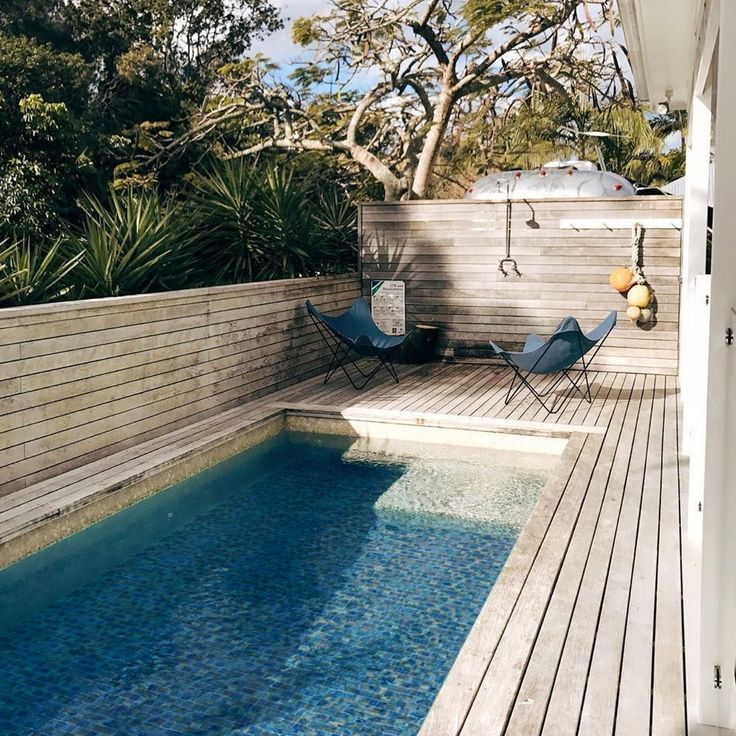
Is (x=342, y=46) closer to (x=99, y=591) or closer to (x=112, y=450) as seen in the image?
(x=112, y=450)

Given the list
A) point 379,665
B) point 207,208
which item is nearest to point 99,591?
point 379,665

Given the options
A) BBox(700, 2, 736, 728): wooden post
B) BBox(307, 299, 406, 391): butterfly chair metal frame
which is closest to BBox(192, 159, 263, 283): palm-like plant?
BBox(307, 299, 406, 391): butterfly chair metal frame

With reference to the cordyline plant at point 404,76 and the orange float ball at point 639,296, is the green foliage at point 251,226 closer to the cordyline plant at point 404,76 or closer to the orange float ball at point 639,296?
the orange float ball at point 639,296

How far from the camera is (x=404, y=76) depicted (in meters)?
13.3

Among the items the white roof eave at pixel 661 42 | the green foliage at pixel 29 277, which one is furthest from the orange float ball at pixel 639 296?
the green foliage at pixel 29 277

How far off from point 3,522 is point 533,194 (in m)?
6.36

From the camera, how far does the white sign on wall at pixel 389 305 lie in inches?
351

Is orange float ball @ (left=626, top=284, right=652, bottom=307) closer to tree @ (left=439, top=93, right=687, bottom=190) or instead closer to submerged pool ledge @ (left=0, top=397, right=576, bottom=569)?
submerged pool ledge @ (left=0, top=397, right=576, bottom=569)

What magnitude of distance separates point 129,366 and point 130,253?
3.37ft

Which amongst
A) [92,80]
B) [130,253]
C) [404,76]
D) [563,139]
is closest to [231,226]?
[130,253]

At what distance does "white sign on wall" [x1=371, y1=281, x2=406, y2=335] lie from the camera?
8.91 m

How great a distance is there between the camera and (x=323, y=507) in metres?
4.87

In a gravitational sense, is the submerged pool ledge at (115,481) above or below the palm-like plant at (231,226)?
below

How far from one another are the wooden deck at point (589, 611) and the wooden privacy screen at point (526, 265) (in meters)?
2.31
